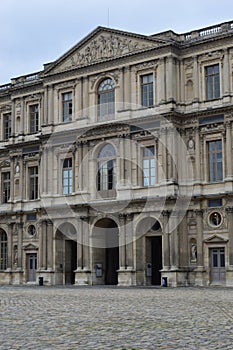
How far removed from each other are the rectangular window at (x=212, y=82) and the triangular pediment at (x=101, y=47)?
3.48m

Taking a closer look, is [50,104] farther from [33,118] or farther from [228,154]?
[228,154]

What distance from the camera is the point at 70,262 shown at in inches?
1864

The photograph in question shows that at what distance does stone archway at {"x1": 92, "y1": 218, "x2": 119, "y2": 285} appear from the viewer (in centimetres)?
4491

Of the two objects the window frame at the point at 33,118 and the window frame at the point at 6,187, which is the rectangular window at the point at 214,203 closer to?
the window frame at the point at 33,118

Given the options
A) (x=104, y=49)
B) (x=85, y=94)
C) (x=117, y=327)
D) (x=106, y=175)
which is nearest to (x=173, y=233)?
(x=106, y=175)

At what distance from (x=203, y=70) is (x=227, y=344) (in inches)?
1253

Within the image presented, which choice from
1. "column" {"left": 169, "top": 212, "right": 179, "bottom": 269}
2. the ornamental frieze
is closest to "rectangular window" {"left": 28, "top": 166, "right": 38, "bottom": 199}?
the ornamental frieze

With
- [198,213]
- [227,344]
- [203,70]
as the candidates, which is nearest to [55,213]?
[198,213]

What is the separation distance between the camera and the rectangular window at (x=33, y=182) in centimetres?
4975

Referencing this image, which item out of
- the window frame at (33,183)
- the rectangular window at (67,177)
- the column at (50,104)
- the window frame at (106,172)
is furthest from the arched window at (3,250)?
the window frame at (106,172)

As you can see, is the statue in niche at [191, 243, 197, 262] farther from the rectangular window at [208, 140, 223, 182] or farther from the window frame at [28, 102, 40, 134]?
the window frame at [28, 102, 40, 134]

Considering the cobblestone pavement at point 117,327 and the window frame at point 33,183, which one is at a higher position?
the window frame at point 33,183

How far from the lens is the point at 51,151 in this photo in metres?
47.7

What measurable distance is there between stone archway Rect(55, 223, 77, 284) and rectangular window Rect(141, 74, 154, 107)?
1019 cm
